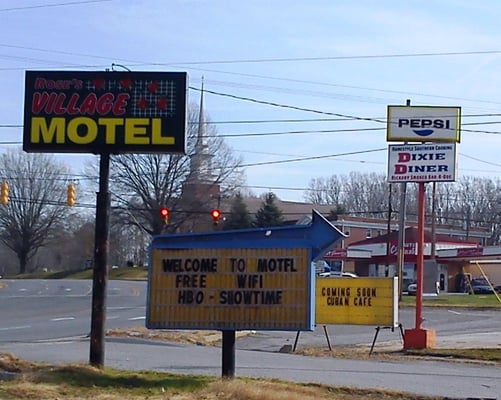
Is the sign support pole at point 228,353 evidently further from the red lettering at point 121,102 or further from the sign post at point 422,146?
the sign post at point 422,146

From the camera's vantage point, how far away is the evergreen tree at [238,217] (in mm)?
80856

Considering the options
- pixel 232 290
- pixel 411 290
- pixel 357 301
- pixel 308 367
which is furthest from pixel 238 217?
pixel 232 290

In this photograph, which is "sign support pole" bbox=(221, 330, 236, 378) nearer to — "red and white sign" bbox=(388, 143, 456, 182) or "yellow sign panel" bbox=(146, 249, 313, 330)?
"yellow sign panel" bbox=(146, 249, 313, 330)

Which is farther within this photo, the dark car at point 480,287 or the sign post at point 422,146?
the dark car at point 480,287

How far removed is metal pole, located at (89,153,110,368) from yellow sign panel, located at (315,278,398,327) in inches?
463

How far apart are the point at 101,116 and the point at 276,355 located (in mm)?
9884

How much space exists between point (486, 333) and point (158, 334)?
13.4 meters

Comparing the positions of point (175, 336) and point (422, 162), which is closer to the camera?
point (422, 162)

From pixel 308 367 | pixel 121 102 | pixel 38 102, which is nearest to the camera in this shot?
pixel 121 102

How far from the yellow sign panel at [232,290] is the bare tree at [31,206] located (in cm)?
8677

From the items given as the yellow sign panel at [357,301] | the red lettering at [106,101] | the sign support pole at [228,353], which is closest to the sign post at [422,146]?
the yellow sign panel at [357,301]

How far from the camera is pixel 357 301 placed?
85.1ft

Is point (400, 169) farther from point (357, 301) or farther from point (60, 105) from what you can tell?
point (60, 105)

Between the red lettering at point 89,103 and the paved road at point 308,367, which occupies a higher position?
the red lettering at point 89,103
